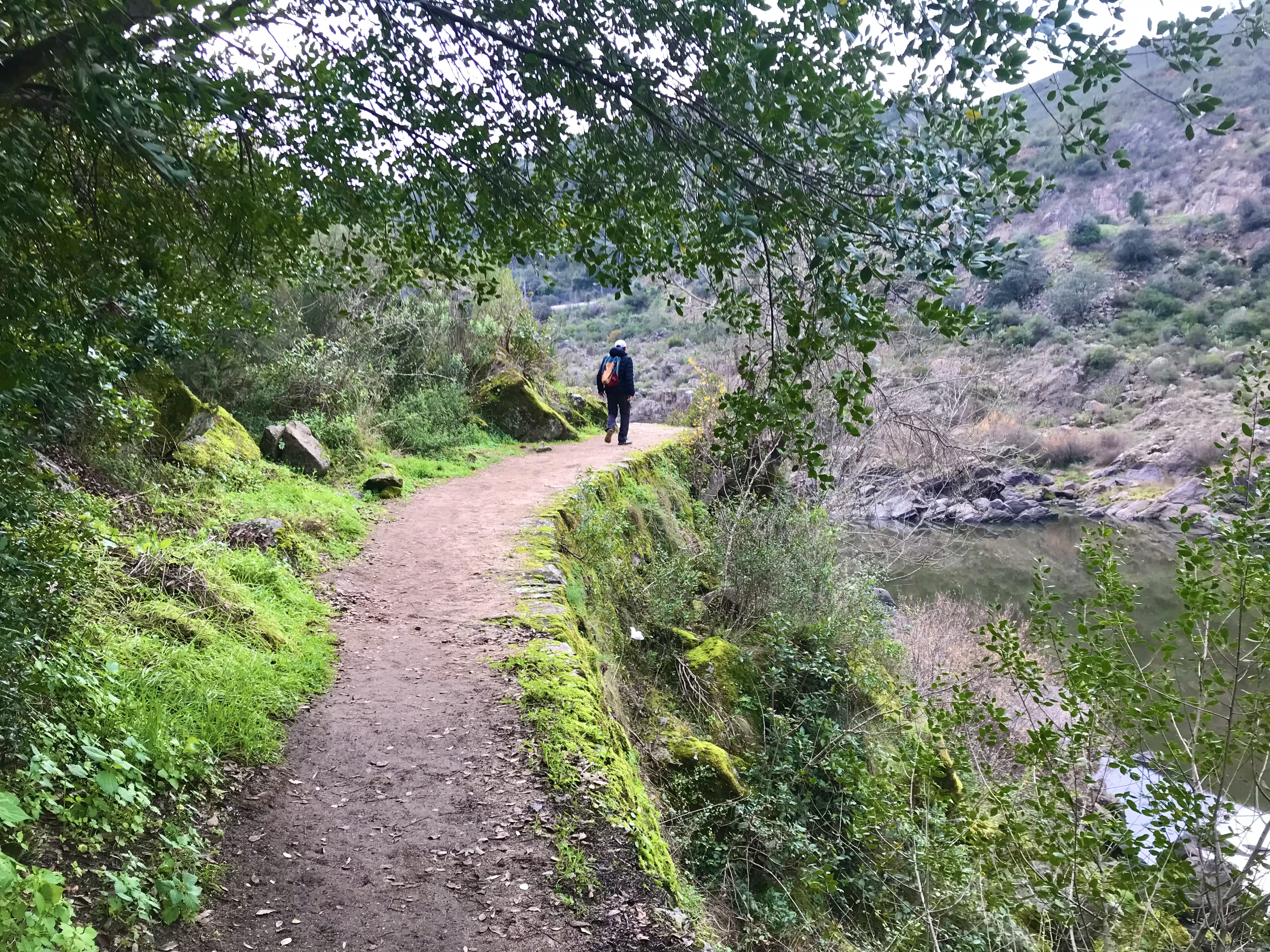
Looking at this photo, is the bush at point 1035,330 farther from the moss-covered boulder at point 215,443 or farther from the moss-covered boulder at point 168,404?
the moss-covered boulder at point 168,404

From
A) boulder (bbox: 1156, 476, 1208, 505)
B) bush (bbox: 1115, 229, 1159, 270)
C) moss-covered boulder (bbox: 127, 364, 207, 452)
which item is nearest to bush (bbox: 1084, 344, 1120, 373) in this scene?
bush (bbox: 1115, 229, 1159, 270)

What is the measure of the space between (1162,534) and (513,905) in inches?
1086

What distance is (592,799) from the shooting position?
138 inches

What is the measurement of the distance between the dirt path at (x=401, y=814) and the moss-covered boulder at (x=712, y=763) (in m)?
1.49

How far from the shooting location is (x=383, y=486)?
29.1 feet

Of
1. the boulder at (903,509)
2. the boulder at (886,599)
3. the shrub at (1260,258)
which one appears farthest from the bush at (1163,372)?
the boulder at (886,599)

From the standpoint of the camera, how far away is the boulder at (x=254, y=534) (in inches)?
224

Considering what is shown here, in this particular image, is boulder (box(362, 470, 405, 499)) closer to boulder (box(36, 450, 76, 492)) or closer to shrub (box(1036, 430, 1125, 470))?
boulder (box(36, 450, 76, 492))

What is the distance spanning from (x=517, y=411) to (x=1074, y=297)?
45.7 m

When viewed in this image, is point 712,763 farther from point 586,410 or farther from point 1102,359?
point 1102,359

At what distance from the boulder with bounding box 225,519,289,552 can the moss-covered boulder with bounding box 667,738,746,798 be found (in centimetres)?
369

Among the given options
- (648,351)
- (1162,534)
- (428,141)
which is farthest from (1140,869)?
(648,351)

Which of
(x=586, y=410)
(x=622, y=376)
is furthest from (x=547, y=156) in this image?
(x=586, y=410)

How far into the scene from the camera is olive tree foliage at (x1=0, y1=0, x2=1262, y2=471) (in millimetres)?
2113
